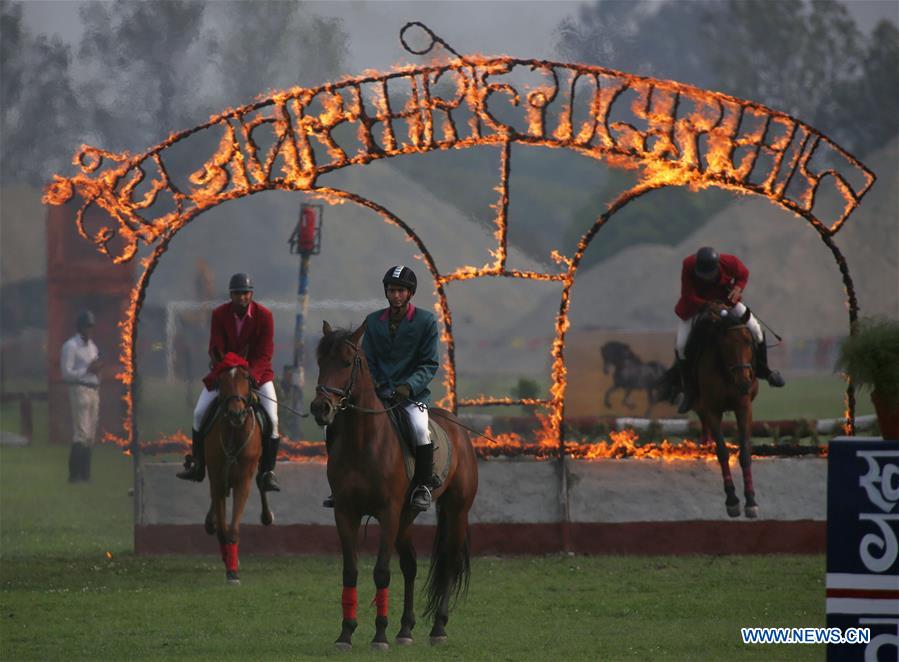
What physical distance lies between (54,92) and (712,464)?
107 ft

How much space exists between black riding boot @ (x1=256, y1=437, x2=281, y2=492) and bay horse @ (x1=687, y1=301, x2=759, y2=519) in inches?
163

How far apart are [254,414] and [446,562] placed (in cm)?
394

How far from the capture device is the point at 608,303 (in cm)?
6297

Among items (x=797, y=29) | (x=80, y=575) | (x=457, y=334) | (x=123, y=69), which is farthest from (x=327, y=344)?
(x=797, y=29)

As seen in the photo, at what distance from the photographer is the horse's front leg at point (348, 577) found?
35.0 feet

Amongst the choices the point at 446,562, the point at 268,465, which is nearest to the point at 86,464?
the point at 268,465

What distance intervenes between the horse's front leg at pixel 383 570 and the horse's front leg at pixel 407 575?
295 mm

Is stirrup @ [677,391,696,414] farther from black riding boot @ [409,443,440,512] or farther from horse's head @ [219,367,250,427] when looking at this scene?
black riding boot @ [409,443,440,512]

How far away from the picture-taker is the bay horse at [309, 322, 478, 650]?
1028cm

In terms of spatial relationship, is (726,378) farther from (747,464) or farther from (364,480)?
(364,480)

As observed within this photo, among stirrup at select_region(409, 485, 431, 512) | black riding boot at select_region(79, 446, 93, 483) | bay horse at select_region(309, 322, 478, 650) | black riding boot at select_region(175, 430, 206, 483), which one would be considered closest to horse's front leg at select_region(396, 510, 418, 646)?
bay horse at select_region(309, 322, 478, 650)

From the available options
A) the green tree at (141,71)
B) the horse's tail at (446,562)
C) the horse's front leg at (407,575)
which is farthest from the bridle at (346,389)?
the green tree at (141,71)

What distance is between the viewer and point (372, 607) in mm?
13297

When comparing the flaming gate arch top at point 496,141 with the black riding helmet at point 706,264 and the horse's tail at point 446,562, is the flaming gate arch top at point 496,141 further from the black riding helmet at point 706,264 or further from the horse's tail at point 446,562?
the horse's tail at point 446,562
